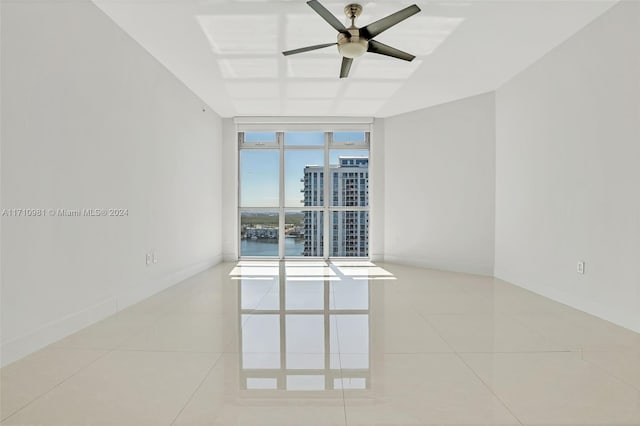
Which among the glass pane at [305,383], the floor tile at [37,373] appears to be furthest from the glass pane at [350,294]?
the floor tile at [37,373]

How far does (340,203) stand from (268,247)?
1695 mm

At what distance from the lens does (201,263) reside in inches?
235

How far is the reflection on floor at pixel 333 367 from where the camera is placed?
5.76ft

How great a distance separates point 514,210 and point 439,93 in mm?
2024

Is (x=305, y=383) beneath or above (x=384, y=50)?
beneath

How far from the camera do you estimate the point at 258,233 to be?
7535 mm

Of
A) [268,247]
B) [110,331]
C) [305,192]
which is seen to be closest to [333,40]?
[110,331]

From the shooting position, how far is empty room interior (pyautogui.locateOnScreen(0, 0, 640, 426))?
2.02m

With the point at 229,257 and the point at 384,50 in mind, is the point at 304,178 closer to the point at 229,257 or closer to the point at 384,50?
the point at 229,257

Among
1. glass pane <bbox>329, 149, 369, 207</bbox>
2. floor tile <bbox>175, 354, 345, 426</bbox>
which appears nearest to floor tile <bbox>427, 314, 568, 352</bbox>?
floor tile <bbox>175, 354, 345, 426</bbox>

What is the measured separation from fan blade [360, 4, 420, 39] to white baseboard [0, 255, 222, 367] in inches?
130

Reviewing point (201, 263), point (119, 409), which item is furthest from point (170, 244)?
point (119, 409)

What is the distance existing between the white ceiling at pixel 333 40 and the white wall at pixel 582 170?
328mm

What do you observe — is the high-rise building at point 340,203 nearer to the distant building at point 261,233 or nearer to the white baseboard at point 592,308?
the distant building at point 261,233
